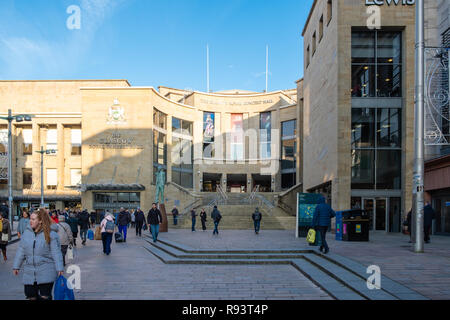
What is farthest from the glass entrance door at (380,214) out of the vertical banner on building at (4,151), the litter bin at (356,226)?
the vertical banner on building at (4,151)

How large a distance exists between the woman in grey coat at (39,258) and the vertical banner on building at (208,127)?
153 ft

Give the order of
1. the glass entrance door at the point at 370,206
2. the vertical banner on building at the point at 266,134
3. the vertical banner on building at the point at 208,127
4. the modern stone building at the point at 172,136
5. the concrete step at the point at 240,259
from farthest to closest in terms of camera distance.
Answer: the vertical banner on building at the point at 208,127 < the vertical banner on building at the point at 266,134 < the modern stone building at the point at 172,136 < the glass entrance door at the point at 370,206 < the concrete step at the point at 240,259

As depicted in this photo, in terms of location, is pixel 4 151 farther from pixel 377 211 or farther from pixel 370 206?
pixel 377 211

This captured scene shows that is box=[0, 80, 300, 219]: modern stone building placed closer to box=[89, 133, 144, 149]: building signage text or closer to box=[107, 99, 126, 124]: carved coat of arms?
box=[107, 99, 126, 124]: carved coat of arms

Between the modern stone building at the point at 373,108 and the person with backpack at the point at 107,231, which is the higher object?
the modern stone building at the point at 373,108

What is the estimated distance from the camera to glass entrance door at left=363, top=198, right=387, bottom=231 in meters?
21.2

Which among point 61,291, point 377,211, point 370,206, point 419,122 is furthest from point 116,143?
point 61,291

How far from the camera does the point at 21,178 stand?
162 ft

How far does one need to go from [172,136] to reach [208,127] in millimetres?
6168

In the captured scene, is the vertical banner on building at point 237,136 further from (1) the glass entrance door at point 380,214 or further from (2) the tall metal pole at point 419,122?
(2) the tall metal pole at point 419,122

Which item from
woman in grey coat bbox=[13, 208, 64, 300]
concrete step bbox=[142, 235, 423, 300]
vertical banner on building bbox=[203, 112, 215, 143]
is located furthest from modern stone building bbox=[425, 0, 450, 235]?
vertical banner on building bbox=[203, 112, 215, 143]

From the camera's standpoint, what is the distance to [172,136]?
47719 mm

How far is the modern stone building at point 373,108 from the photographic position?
69.0 feet

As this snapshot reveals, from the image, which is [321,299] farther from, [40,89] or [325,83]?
[40,89]
